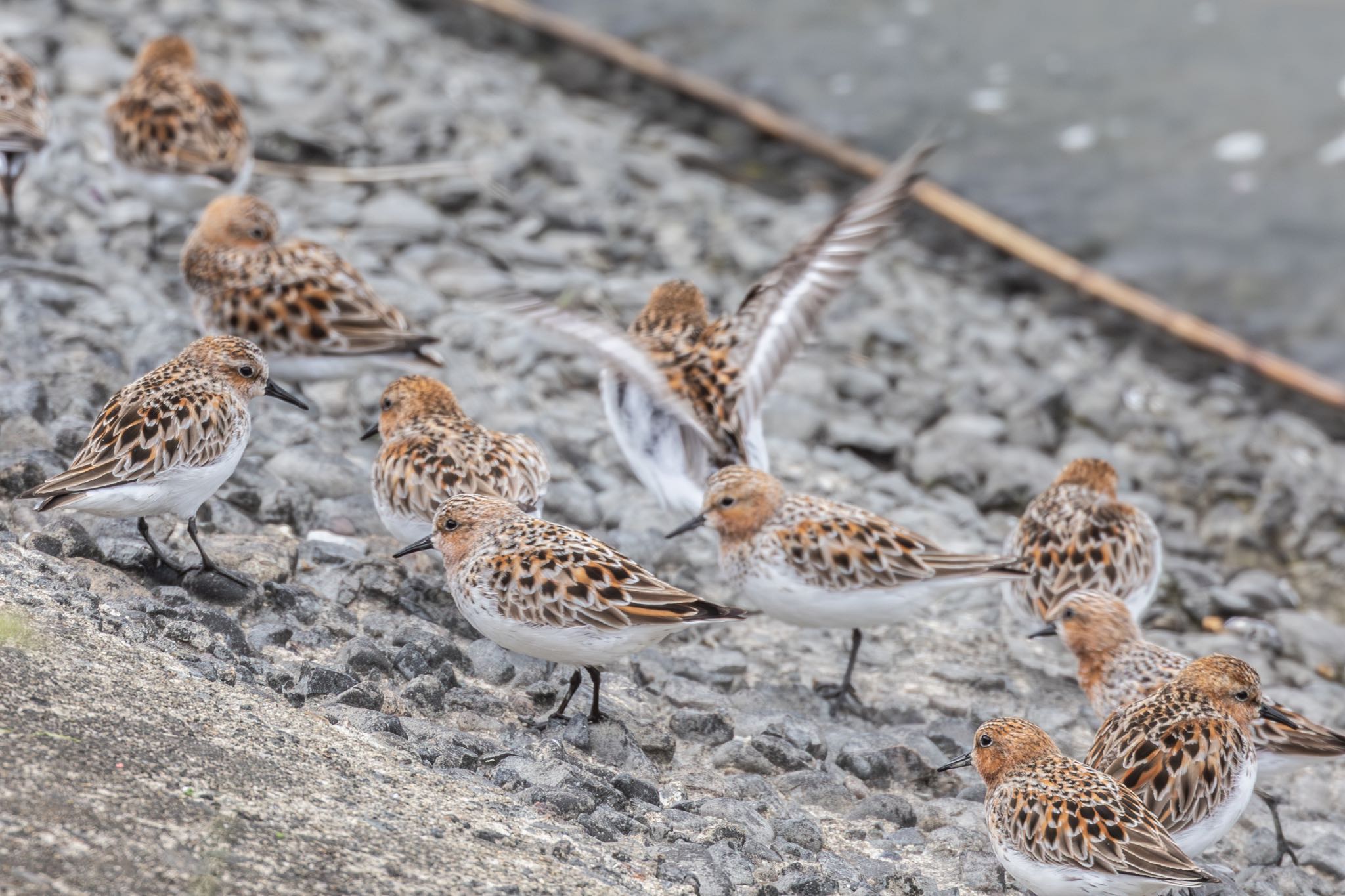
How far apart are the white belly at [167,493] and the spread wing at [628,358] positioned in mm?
1850

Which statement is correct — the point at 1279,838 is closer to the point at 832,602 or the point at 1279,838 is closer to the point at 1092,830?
the point at 1092,830

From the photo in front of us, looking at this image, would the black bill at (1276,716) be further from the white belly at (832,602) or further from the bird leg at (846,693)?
the bird leg at (846,693)

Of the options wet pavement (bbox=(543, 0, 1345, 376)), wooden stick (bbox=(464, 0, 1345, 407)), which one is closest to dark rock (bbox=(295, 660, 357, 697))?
wooden stick (bbox=(464, 0, 1345, 407))

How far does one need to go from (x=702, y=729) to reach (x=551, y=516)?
6.77ft

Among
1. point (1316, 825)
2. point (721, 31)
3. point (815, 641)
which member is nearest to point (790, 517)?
point (815, 641)

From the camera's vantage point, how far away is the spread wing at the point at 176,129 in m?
9.27

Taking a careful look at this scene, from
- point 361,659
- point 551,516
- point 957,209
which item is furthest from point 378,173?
point 361,659

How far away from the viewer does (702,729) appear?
6.31 meters

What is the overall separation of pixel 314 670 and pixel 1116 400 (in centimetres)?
701

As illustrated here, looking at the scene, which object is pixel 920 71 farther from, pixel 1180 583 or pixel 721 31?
pixel 1180 583

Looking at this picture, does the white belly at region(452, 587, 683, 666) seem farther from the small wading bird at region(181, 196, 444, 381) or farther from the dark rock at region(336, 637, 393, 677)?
the small wading bird at region(181, 196, 444, 381)

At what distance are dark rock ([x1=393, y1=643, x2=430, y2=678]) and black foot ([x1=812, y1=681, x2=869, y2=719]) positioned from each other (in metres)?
2.02

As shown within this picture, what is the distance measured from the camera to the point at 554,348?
9648mm

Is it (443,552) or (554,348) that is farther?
(554,348)
